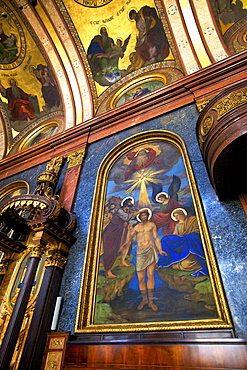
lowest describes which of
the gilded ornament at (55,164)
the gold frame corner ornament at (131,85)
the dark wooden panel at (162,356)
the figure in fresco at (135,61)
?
the dark wooden panel at (162,356)

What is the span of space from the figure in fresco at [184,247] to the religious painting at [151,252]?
1 centimetres

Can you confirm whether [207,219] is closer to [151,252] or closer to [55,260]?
[151,252]

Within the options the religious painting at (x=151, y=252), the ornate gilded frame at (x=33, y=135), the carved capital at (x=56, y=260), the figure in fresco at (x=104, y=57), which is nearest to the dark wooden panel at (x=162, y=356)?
the religious painting at (x=151, y=252)

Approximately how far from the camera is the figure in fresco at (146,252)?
3.81 metres

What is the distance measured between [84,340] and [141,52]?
7771 millimetres

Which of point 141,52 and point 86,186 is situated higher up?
point 141,52

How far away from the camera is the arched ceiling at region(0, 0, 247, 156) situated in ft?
22.6

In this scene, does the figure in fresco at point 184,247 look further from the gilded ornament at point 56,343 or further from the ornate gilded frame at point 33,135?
the ornate gilded frame at point 33,135

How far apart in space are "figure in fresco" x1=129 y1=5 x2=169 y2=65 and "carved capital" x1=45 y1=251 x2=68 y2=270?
20.9 ft

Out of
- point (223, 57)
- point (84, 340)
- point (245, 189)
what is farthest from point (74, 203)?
point (223, 57)

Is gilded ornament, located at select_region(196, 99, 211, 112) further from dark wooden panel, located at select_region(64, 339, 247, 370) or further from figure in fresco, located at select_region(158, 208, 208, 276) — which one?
dark wooden panel, located at select_region(64, 339, 247, 370)

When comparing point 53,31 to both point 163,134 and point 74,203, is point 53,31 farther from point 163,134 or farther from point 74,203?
point 74,203

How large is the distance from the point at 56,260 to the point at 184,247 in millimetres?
2228

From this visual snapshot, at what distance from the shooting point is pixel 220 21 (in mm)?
6895
